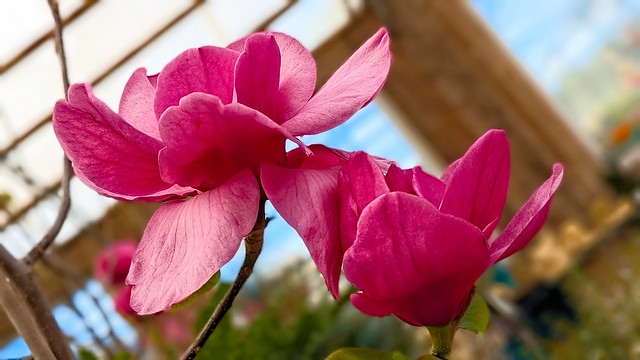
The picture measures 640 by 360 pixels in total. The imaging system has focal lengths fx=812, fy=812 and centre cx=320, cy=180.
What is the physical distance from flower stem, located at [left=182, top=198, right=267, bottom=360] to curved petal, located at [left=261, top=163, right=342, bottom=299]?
18mm

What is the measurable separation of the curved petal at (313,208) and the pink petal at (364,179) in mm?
12

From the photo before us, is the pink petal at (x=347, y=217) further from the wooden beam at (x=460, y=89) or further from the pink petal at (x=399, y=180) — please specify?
the wooden beam at (x=460, y=89)

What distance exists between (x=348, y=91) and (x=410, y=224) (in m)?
0.06

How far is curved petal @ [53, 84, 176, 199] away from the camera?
11.1 inches

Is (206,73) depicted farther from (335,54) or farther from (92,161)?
(335,54)

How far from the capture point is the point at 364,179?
0.89 ft

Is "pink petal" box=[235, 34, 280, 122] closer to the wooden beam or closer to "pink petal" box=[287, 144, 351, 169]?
"pink petal" box=[287, 144, 351, 169]

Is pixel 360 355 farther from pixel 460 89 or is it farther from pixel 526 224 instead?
pixel 460 89

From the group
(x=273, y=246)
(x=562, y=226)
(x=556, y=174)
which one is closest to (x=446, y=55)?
(x=562, y=226)

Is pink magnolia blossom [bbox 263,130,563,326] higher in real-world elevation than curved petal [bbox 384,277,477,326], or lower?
higher

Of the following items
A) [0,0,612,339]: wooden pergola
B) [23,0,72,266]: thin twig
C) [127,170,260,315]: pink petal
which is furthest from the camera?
[0,0,612,339]: wooden pergola

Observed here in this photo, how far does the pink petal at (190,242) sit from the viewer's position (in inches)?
10.0

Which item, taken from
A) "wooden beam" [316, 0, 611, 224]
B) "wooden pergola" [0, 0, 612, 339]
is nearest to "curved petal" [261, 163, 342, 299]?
"wooden pergola" [0, 0, 612, 339]

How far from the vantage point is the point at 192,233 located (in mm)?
270
